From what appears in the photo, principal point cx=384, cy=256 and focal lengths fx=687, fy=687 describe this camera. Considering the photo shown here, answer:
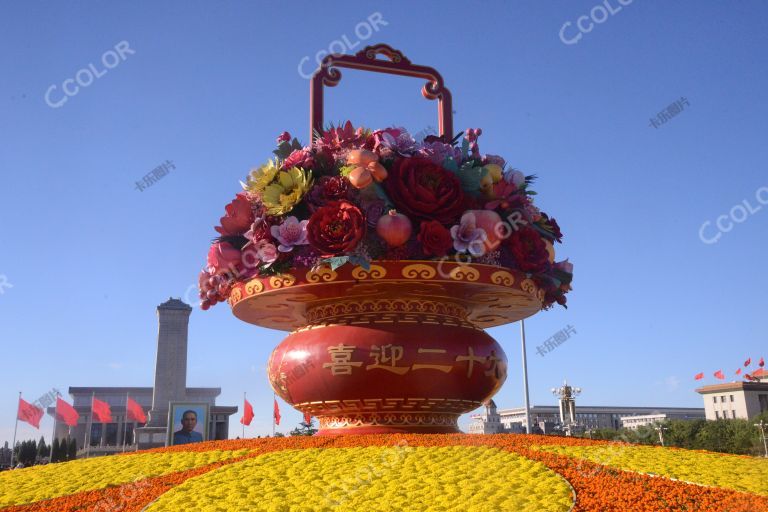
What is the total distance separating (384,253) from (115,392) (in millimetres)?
108519

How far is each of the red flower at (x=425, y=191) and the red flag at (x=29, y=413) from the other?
4021 cm

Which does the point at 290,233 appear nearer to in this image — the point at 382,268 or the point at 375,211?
the point at 375,211

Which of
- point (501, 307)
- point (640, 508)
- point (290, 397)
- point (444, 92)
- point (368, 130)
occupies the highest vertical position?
point (444, 92)

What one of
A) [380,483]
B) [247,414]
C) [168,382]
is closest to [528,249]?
[380,483]

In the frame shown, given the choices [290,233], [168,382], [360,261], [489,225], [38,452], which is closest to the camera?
[360,261]

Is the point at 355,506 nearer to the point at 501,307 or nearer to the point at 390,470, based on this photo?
the point at 390,470

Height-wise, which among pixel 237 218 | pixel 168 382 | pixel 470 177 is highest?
pixel 168 382

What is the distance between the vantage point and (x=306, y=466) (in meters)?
4.70

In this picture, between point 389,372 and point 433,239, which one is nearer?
point 389,372

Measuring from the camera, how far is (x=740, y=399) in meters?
88.6

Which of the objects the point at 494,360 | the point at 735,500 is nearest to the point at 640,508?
the point at 735,500

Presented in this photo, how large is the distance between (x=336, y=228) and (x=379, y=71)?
9.10ft

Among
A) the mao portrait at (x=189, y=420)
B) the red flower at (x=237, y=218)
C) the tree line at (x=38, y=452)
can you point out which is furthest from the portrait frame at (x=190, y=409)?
the red flower at (x=237, y=218)

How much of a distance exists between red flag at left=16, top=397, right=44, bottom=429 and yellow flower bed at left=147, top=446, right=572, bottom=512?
40.5 meters
